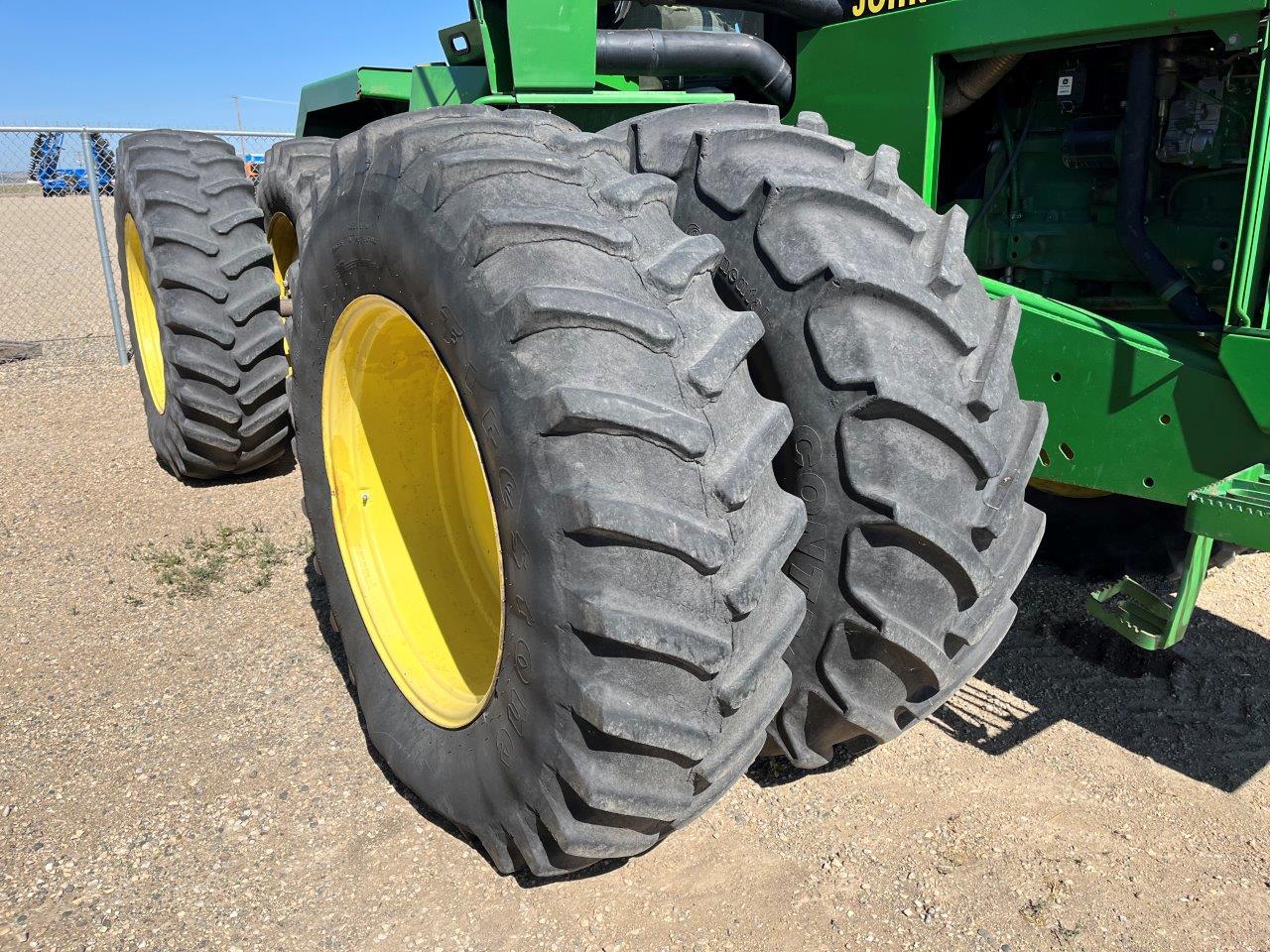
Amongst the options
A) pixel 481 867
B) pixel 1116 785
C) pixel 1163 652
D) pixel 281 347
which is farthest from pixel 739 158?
pixel 281 347

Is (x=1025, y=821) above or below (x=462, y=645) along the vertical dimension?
below

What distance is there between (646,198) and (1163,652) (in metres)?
2.50

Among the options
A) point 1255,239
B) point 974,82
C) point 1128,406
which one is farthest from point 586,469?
point 974,82

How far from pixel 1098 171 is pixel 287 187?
339 centimetres

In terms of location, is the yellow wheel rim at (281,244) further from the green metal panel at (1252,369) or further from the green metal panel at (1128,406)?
the green metal panel at (1252,369)

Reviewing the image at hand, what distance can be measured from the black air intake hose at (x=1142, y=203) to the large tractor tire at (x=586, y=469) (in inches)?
53.7

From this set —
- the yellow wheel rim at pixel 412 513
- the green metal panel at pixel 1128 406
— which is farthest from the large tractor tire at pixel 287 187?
the green metal panel at pixel 1128 406

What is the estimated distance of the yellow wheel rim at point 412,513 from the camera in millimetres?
2699

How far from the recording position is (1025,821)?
8.52 ft

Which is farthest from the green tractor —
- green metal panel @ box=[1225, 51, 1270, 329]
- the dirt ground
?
the dirt ground

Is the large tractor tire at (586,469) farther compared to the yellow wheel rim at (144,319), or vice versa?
the yellow wheel rim at (144,319)

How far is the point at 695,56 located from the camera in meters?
3.39

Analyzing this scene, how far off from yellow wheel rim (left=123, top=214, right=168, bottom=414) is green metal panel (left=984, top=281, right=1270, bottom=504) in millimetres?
4623

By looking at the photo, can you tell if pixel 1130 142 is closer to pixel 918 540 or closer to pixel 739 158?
pixel 739 158
